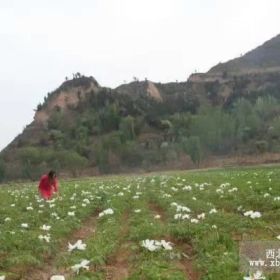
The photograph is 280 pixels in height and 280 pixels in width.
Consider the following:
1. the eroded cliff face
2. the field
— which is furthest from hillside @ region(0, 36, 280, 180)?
the field

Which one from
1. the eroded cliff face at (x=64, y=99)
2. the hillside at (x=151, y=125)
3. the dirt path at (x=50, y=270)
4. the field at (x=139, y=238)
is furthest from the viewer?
the eroded cliff face at (x=64, y=99)

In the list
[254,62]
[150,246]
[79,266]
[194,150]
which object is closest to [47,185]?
[150,246]

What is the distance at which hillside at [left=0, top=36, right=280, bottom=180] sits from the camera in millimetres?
95125

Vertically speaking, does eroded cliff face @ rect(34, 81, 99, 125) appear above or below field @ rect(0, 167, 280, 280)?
above

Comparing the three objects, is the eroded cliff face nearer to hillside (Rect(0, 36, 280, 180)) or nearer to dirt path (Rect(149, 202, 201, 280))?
hillside (Rect(0, 36, 280, 180))

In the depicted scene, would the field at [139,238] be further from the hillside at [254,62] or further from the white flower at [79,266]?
the hillside at [254,62]

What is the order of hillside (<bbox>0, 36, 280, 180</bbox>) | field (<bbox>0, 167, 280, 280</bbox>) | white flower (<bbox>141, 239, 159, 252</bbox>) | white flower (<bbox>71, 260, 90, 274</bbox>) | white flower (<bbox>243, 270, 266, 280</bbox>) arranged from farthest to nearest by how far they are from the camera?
hillside (<bbox>0, 36, 280, 180</bbox>)
white flower (<bbox>141, 239, 159, 252</bbox>)
field (<bbox>0, 167, 280, 280</bbox>)
white flower (<bbox>71, 260, 90, 274</bbox>)
white flower (<bbox>243, 270, 266, 280</bbox>)

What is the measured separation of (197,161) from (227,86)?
241 ft

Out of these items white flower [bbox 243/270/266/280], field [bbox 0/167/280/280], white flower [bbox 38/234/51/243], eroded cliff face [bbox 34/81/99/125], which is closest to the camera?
white flower [bbox 243/270/266/280]

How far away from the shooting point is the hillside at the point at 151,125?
312ft

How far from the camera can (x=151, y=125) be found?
131 m

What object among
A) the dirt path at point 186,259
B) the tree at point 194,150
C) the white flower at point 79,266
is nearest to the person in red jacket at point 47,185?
the dirt path at point 186,259

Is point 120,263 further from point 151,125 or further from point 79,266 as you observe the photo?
point 151,125

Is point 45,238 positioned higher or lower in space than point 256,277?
higher
